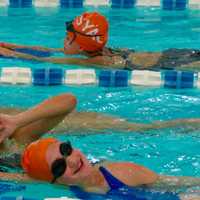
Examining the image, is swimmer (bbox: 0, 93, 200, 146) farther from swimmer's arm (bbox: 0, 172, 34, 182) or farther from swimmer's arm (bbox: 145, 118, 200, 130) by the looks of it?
swimmer's arm (bbox: 0, 172, 34, 182)

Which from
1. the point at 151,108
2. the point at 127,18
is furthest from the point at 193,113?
the point at 127,18

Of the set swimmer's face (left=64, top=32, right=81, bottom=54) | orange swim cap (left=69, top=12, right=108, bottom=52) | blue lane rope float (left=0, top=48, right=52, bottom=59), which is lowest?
blue lane rope float (left=0, top=48, right=52, bottom=59)

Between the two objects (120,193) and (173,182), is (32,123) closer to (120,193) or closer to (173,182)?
(120,193)

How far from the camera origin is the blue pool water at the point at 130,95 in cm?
456

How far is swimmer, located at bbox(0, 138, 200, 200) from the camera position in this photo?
11.7ft

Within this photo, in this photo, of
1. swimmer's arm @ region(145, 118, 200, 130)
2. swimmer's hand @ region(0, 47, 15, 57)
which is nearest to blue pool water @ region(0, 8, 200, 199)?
swimmer's arm @ region(145, 118, 200, 130)

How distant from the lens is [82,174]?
357cm

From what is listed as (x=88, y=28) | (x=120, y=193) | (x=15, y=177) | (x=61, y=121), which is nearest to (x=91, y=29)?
(x=88, y=28)

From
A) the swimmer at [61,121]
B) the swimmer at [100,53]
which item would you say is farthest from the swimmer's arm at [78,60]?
the swimmer at [61,121]

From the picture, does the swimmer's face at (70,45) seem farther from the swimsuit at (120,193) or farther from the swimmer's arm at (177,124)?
the swimsuit at (120,193)

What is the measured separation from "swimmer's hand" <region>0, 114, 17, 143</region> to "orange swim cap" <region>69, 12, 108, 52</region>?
239 cm

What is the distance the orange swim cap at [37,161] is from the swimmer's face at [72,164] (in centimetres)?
2

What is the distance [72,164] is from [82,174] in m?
0.07

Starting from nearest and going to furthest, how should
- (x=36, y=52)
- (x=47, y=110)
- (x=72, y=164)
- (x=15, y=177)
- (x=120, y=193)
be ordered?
(x=72, y=164) < (x=120, y=193) < (x=15, y=177) < (x=47, y=110) < (x=36, y=52)
